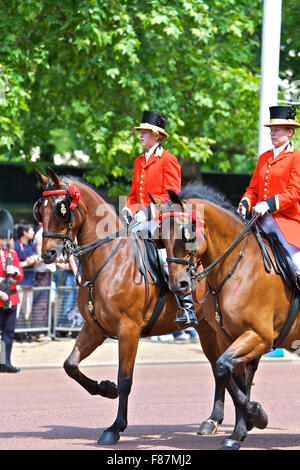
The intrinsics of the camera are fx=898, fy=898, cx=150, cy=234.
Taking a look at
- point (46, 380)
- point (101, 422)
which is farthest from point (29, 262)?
point (101, 422)

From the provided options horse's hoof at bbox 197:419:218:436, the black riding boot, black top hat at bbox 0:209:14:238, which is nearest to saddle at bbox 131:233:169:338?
the black riding boot

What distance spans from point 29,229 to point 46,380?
13.2 ft

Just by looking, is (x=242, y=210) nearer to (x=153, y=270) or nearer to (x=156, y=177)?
(x=153, y=270)

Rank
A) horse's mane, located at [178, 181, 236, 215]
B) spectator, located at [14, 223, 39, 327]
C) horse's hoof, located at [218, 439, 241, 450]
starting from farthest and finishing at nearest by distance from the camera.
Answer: spectator, located at [14, 223, 39, 327], horse's mane, located at [178, 181, 236, 215], horse's hoof, located at [218, 439, 241, 450]

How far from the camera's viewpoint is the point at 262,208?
7598 mm

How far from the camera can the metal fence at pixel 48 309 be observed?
49.5 feet

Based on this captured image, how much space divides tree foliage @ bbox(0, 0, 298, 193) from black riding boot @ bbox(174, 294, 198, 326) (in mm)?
7743

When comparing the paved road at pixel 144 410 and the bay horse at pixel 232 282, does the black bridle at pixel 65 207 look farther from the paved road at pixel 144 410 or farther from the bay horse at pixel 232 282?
the paved road at pixel 144 410

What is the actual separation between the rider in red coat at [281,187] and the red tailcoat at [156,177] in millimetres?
1068

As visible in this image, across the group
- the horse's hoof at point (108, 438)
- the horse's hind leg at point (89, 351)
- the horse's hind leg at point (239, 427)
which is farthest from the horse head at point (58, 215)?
the horse's hind leg at point (239, 427)

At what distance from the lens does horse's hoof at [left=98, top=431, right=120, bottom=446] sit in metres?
7.66

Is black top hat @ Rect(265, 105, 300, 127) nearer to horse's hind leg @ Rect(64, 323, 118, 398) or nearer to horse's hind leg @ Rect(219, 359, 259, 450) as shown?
horse's hind leg @ Rect(219, 359, 259, 450)

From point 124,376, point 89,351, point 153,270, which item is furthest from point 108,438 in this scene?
point 153,270

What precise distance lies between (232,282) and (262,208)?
0.74 m
